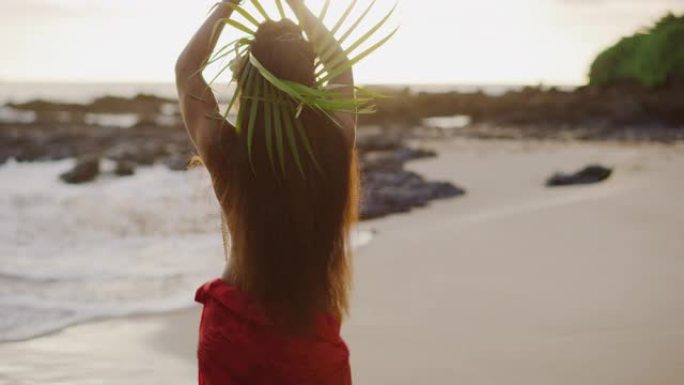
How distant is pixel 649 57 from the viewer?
93.9ft

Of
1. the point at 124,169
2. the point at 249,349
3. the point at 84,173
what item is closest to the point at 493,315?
the point at 249,349

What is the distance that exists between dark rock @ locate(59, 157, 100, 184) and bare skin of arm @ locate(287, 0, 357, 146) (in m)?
12.8

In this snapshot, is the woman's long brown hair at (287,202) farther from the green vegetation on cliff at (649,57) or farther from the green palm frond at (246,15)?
the green vegetation on cliff at (649,57)

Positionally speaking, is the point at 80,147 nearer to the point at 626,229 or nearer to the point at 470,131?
the point at 470,131

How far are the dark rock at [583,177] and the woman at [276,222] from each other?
31.4 ft

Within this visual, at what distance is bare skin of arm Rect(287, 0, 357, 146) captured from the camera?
2.24 metres

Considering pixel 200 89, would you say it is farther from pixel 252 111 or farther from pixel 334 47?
pixel 334 47

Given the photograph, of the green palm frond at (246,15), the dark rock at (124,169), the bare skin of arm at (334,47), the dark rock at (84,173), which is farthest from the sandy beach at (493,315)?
the dark rock at (124,169)

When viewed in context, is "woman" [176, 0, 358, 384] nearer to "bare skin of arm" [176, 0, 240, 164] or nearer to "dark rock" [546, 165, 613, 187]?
"bare skin of arm" [176, 0, 240, 164]

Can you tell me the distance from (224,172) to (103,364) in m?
2.70

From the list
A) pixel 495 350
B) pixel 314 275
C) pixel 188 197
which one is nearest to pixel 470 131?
pixel 188 197

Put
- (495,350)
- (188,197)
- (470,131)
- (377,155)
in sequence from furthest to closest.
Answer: (470,131) → (377,155) → (188,197) → (495,350)

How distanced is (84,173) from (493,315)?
11.1m

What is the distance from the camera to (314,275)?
2271 mm
